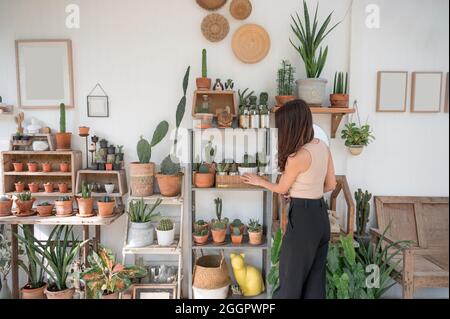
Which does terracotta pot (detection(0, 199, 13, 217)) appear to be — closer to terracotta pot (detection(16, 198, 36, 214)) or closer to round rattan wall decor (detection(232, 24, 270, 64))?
terracotta pot (detection(16, 198, 36, 214))

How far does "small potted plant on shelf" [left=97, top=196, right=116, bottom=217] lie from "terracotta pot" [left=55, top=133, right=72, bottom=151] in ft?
1.60

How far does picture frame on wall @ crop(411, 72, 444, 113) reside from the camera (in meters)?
2.42

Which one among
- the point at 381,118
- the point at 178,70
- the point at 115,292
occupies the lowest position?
the point at 115,292

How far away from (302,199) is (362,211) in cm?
99

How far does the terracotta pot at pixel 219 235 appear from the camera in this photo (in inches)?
92.4

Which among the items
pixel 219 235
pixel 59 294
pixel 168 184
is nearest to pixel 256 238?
pixel 219 235

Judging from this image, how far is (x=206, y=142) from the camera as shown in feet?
8.48

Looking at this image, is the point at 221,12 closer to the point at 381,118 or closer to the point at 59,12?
the point at 59,12

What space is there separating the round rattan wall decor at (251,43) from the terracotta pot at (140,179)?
1.07 metres

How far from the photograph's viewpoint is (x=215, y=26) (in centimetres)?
249

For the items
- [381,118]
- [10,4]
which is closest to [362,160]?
[381,118]

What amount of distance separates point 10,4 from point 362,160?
2894mm

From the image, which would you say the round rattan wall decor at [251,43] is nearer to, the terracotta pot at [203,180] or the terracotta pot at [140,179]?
the terracotta pot at [203,180]
